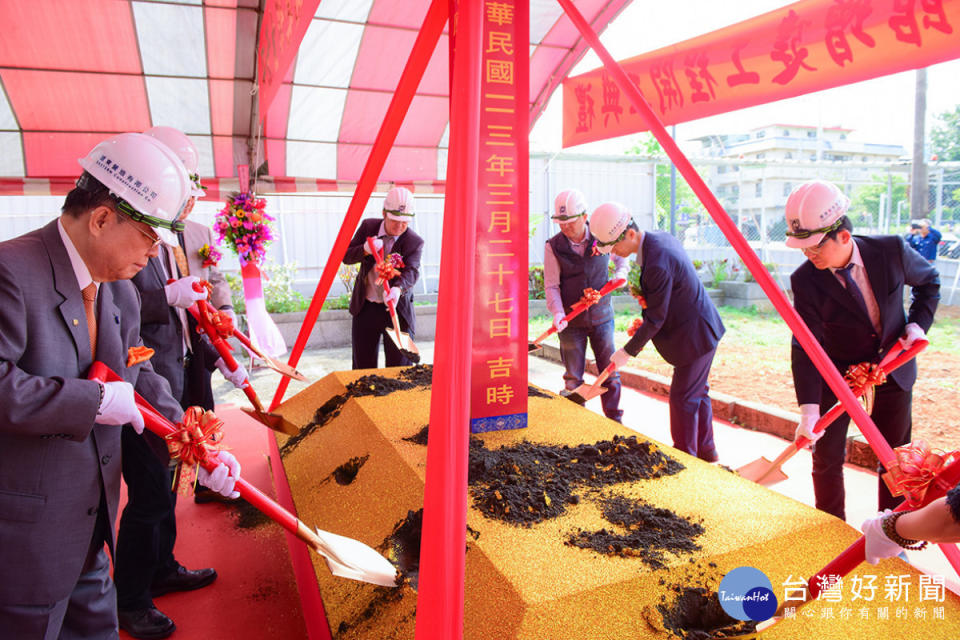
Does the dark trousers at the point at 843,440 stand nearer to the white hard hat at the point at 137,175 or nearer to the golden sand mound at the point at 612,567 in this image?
the golden sand mound at the point at 612,567

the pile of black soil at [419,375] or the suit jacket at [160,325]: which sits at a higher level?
the suit jacket at [160,325]

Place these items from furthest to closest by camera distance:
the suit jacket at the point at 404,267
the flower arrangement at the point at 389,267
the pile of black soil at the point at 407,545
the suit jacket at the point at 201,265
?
the suit jacket at the point at 404,267 < the flower arrangement at the point at 389,267 < the suit jacket at the point at 201,265 < the pile of black soil at the point at 407,545

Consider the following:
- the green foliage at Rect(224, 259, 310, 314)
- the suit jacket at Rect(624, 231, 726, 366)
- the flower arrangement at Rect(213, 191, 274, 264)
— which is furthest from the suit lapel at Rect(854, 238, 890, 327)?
the green foliage at Rect(224, 259, 310, 314)

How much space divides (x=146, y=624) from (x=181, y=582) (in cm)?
32

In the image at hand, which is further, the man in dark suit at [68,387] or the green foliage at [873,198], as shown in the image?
the green foliage at [873,198]

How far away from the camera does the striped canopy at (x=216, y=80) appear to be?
4613 millimetres

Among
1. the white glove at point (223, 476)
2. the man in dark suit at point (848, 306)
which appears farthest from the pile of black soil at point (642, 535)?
the man in dark suit at point (848, 306)

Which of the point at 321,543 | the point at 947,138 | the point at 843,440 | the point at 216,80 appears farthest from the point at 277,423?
the point at 947,138

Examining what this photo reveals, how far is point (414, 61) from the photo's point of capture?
2111mm

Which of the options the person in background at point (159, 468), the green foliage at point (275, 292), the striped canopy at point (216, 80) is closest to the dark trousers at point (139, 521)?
the person in background at point (159, 468)

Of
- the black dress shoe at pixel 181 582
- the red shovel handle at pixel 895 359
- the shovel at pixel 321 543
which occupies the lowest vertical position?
the black dress shoe at pixel 181 582

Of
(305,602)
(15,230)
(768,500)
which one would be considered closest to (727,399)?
(768,500)

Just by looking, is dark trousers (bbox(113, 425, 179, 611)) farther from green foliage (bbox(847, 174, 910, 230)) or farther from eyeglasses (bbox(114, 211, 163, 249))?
green foliage (bbox(847, 174, 910, 230))

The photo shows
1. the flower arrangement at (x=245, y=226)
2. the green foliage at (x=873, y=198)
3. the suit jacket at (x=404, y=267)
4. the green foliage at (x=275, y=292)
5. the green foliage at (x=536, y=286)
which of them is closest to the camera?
the suit jacket at (x=404, y=267)
